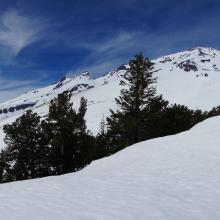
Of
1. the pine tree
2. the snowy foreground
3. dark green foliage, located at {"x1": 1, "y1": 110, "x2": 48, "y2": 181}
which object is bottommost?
the snowy foreground

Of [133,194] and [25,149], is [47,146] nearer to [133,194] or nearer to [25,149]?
[25,149]

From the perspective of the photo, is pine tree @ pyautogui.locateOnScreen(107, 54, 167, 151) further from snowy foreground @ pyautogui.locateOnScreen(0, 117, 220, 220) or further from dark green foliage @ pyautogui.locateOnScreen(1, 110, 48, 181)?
snowy foreground @ pyautogui.locateOnScreen(0, 117, 220, 220)

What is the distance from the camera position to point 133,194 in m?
11.5

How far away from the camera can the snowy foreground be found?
30.6 ft

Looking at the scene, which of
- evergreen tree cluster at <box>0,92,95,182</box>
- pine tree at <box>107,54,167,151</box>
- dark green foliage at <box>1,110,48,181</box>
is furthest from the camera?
pine tree at <box>107,54,167,151</box>

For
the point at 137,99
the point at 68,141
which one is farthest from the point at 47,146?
the point at 137,99

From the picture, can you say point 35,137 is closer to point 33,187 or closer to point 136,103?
point 136,103

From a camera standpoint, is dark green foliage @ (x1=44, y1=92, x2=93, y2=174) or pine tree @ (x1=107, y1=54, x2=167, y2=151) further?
pine tree @ (x1=107, y1=54, x2=167, y2=151)

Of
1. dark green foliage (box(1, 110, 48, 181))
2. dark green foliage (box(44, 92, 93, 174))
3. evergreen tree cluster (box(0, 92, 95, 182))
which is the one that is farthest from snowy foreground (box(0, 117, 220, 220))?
dark green foliage (box(1, 110, 48, 181))

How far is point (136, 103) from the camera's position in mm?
45000

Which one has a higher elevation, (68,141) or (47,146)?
(68,141)

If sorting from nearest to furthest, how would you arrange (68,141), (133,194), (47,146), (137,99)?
1. (133,194)
2. (68,141)
3. (47,146)
4. (137,99)

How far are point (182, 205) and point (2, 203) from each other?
15.1 ft

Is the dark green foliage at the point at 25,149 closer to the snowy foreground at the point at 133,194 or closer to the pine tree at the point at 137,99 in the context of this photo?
the pine tree at the point at 137,99
